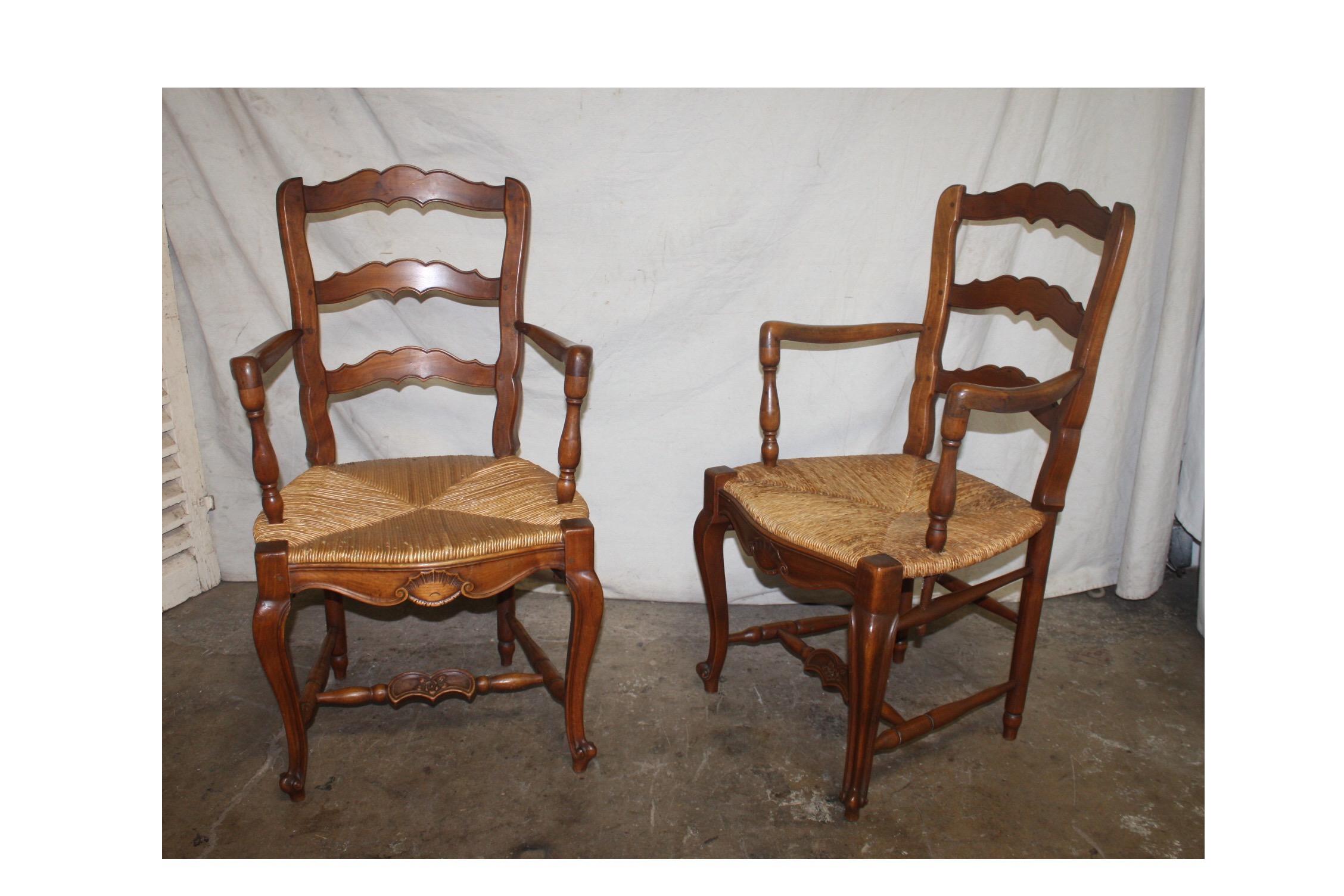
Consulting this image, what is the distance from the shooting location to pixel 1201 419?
105 inches

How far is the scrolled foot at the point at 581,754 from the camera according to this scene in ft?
6.34

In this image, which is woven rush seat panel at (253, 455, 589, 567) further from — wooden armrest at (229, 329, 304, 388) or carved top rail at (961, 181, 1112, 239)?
carved top rail at (961, 181, 1112, 239)

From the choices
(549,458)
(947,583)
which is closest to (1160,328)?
(947,583)

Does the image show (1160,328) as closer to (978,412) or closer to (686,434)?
(978,412)

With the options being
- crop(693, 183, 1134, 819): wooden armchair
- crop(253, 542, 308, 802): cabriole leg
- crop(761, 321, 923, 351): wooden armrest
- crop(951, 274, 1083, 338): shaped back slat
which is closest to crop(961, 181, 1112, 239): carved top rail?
crop(693, 183, 1134, 819): wooden armchair

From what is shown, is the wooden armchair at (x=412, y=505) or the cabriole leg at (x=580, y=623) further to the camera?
the cabriole leg at (x=580, y=623)

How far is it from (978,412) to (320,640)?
2187mm

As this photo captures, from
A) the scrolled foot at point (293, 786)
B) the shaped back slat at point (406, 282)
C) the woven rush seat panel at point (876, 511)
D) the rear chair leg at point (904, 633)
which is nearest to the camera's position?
the woven rush seat panel at point (876, 511)

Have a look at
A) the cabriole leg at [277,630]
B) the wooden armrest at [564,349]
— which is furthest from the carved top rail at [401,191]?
the cabriole leg at [277,630]

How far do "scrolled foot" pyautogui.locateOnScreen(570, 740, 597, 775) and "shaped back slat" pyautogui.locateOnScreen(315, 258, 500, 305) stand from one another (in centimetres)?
112

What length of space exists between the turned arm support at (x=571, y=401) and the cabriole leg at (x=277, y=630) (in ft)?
1.88

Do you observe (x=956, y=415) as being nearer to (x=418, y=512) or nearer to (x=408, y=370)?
(x=418, y=512)

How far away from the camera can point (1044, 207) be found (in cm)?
197

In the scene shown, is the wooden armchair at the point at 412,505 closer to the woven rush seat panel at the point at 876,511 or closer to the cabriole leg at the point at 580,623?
the cabriole leg at the point at 580,623
